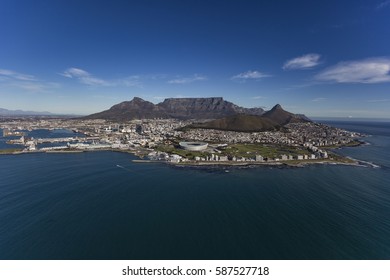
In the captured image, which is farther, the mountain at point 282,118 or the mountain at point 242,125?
the mountain at point 282,118

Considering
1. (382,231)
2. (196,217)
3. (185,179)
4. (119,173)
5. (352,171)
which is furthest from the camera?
(352,171)

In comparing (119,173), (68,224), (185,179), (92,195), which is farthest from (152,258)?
(119,173)

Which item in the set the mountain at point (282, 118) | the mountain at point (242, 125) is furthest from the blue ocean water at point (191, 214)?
the mountain at point (282, 118)

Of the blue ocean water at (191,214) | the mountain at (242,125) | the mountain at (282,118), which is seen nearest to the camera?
the blue ocean water at (191,214)

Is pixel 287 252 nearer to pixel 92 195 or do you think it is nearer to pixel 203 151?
pixel 92 195

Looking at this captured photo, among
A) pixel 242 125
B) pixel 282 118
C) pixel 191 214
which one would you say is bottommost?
pixel 191 214

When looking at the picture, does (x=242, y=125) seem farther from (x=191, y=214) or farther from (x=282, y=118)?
(x=191, y=214)

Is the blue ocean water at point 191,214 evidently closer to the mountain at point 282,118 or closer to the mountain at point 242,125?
the mountain at point 242,125

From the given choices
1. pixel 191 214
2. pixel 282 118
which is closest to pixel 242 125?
pixel 282 118
